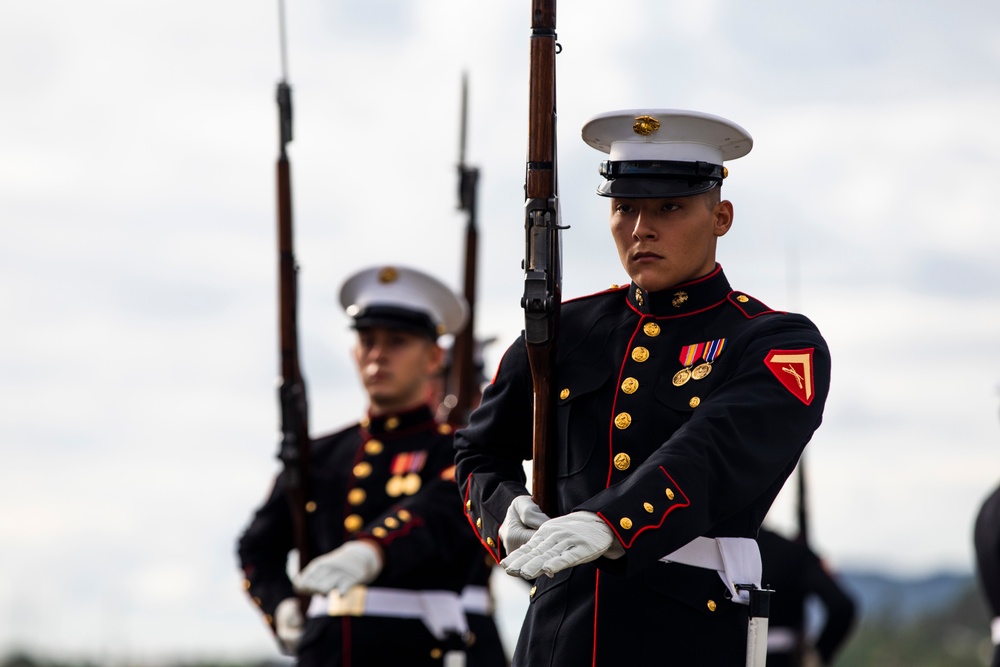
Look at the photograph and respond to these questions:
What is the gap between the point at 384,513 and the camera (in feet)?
33.0

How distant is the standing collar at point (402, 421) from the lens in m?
10.4

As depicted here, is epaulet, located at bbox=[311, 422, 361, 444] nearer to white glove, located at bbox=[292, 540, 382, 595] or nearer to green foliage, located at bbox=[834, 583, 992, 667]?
white glove, located at bbox=[292, 540, 382, 595]

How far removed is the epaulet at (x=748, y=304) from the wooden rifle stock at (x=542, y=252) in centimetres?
61

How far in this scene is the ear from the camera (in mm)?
6164

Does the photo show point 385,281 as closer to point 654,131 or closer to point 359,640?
point 359,640

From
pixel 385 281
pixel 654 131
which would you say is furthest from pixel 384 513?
pixel 654 131

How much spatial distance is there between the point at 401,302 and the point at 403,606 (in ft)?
6.66

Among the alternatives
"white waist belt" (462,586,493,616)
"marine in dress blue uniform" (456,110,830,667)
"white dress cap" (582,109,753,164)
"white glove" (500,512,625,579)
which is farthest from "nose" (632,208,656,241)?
"white waist belt" (462,586,493,616)

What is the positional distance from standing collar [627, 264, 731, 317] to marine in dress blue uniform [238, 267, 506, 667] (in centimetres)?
364

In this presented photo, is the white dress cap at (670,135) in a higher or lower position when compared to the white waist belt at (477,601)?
higher

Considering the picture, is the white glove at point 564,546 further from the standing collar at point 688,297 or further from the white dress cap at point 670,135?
the white dress cap at point 670,135

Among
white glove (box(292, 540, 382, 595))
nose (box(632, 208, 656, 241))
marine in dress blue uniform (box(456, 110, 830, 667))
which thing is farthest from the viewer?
white glove (box(292, 540, 382, 595))

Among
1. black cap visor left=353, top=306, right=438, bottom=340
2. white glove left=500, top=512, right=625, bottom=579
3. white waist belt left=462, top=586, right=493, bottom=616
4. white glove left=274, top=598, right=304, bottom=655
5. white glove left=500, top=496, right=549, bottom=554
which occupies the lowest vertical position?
white waist belt left=462, top=586, right=493, bottom=616

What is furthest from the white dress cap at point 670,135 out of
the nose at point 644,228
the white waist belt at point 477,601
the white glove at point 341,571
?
the white waist belt at point 477,601
